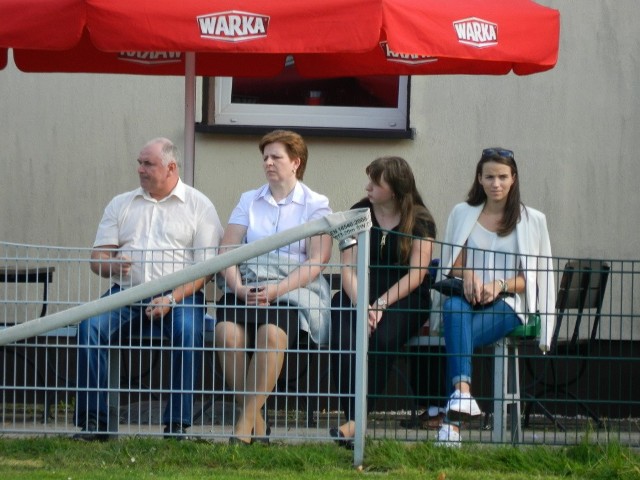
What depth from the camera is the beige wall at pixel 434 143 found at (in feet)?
29.6

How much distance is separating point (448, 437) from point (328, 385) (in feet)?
2.13

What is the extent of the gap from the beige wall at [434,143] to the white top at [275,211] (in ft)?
5.62

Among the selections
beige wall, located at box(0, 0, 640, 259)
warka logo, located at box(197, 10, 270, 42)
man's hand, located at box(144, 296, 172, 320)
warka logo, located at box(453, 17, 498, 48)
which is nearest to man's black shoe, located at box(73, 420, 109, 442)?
man's hand, located at box(144, 296, 172, 320)

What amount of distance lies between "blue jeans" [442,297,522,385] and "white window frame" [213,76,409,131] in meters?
2.88

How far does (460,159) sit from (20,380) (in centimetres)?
371

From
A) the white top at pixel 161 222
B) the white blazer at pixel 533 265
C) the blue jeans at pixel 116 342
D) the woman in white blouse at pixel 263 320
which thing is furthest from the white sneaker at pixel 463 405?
the white top at pixel 161 222

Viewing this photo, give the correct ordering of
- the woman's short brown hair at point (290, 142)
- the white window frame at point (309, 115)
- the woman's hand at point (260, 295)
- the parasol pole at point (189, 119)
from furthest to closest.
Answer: the white window frame at point (309, 115)
the parasol pole at point (189, 119)
the woman's short brown hair at point (290, 142)
the woman's hand at point (260, 295)

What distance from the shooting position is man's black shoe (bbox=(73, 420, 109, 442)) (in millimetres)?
6406

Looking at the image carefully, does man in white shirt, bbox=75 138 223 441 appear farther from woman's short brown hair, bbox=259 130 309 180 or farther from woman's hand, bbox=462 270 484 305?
woman's hand, bbox=462 270 484 305

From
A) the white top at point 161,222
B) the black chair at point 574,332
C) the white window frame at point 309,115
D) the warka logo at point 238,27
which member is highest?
the warka logo at point 238,27

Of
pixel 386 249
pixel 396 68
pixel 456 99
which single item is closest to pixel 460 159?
pixel 456 99

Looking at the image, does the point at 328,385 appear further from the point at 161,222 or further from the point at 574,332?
the point at 161,222

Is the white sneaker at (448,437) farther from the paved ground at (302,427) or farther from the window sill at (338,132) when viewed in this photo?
the window sill at (338,132)

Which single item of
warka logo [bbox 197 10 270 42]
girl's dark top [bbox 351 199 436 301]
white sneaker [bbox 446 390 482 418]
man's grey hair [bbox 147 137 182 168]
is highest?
warka logo [bbox 197 10 270 42]
